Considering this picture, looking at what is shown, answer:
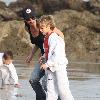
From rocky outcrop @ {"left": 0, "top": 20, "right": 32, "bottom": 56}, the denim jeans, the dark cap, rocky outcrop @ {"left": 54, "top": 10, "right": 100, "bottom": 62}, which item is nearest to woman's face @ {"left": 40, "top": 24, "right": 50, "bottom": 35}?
the dark cap

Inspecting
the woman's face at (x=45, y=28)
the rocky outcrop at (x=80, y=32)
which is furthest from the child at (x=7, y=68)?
the rocky outcrop at (x=80, y=32)

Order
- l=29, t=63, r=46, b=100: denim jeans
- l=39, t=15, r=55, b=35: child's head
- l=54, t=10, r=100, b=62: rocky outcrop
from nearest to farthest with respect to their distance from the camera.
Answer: l=39, t=15, r=55, b=35: child's head
l=29, t=63, r=46, b=100: denim jeans
l=54, t=10, r=100, b=62: rocky outcrop

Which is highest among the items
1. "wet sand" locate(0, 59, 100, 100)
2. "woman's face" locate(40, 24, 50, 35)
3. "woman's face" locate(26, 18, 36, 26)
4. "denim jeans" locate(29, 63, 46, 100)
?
"woman's face" locate(40, 24, 50, 35)

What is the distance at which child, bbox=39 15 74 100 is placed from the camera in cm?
926

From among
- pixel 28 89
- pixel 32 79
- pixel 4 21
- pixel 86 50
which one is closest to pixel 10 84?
pixel 28 89

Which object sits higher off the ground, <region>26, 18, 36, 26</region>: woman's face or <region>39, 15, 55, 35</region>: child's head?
<region>39, 15, 55, 35</region>: child's head

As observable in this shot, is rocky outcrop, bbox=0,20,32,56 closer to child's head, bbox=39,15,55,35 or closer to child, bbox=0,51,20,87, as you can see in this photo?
child, bbox=0,51,20,87

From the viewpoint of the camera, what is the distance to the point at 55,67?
927 cm

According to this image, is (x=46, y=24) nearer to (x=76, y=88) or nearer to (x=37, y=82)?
(x=37, y=82)

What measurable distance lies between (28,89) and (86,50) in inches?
791

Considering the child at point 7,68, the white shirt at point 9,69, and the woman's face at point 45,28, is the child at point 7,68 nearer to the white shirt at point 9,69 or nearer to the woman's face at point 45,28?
the white shirt at point 9,69

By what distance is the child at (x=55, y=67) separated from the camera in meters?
9.26

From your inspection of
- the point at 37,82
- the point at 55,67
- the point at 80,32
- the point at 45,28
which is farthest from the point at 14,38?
the point at 55,67

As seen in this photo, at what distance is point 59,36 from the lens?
966 centimetres
